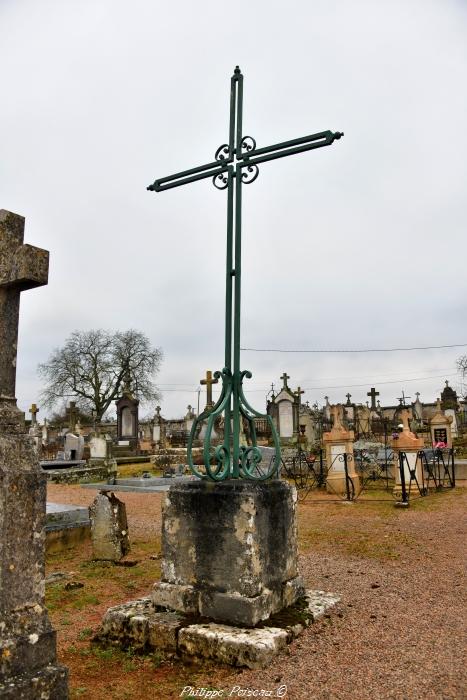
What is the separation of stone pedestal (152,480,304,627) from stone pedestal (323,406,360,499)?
1093 centimetres

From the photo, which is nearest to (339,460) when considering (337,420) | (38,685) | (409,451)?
(337,420)

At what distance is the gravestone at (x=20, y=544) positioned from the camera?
250 cm

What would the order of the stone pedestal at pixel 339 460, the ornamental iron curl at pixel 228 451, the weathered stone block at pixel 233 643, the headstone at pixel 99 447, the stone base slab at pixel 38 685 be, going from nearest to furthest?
the stone base slab at pixel 38 685 < the weathered stone block at pixel 233 643 < the ornamental iron curl at pixel 228 451 < the stone pedestal at pixel 339 460 < the headstone at pixel 99 447

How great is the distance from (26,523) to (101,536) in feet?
16.3

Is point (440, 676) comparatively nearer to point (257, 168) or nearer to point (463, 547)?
point (257, 168)

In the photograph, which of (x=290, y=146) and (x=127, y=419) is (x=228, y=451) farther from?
(x=127, y=419)

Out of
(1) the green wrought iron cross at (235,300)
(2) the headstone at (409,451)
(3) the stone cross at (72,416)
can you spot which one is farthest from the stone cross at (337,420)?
(3) the stone cross at (72,416)

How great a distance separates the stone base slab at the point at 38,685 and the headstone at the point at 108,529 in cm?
469

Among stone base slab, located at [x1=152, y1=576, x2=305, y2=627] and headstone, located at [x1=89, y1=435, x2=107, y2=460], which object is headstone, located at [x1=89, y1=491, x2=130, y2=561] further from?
headstone, located at [x1=89, y1=435, x2=107, y2=460]

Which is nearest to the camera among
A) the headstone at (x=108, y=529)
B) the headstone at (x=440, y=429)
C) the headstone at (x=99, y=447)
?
the headstone at (x=108, y=529)

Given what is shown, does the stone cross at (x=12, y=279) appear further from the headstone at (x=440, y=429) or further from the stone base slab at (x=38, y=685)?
the headstone at (x=440, y=429)

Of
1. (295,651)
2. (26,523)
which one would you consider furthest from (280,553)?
(26,523)

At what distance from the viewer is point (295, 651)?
3480 mm

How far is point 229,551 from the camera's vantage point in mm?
3781
